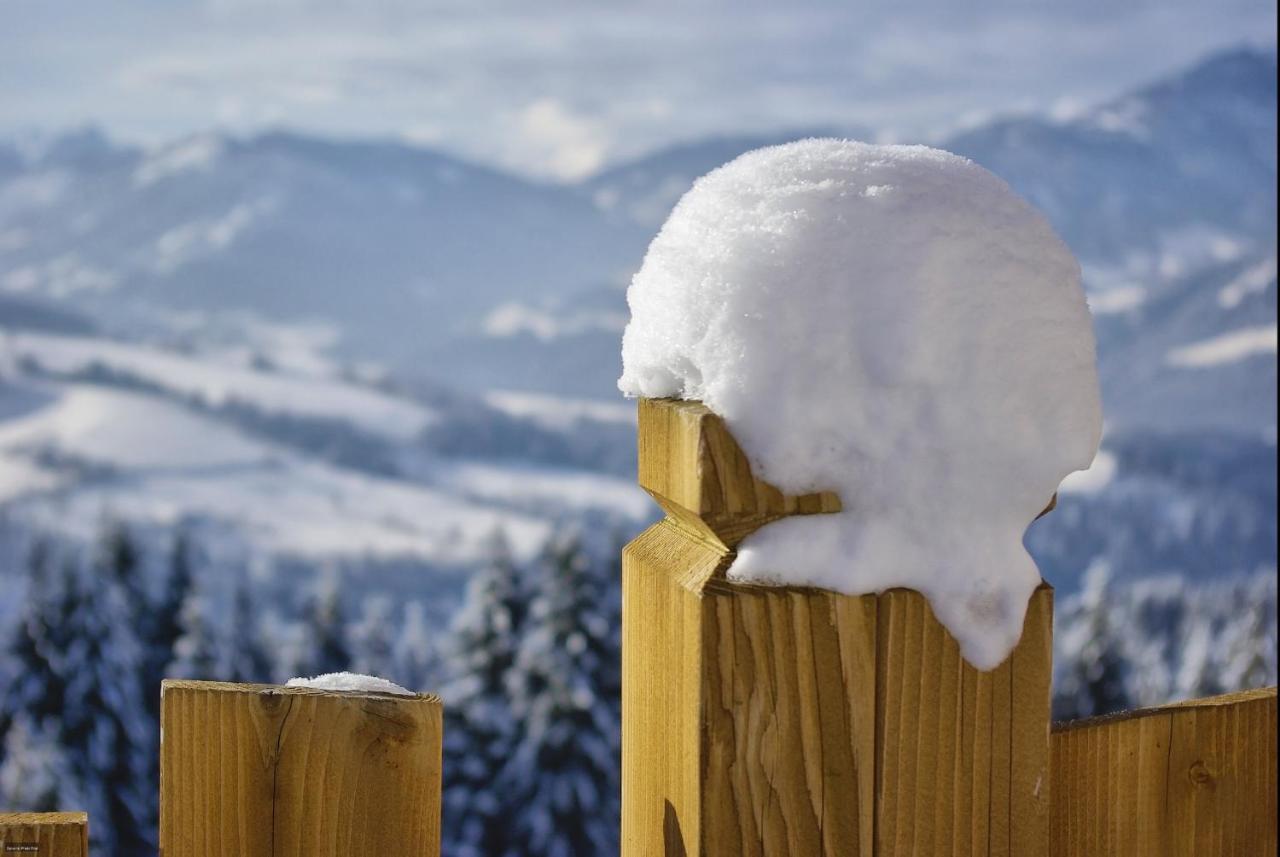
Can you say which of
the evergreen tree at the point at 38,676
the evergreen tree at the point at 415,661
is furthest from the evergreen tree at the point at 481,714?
the evergreen tree at the point at 38,676

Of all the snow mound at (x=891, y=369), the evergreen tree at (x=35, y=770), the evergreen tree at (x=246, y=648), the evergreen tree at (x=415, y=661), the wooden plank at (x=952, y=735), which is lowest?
the evergreen tree at (x=35, y=770)

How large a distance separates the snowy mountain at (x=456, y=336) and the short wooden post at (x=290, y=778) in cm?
1394

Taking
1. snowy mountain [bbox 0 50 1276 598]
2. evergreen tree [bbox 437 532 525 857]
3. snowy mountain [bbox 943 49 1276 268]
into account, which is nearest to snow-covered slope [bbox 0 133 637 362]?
snowy mountain [bbox 0 50 1276 598]

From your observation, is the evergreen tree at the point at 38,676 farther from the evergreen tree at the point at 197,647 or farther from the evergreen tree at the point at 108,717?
the evergreen tree at the point at 197,647

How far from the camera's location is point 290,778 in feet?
2.56

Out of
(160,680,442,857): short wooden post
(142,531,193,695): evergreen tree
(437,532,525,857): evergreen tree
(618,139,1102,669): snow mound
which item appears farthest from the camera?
(142,531,193,695): evergreen tree

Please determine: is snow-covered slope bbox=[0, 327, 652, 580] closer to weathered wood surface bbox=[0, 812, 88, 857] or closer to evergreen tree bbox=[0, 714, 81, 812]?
evergreen tree bbox=[0, 714, 81, 812]

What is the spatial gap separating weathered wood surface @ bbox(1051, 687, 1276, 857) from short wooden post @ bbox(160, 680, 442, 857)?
42 cm

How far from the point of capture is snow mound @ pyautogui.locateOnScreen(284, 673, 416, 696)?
0.82 m

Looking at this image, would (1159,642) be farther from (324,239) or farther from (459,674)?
(324,239)

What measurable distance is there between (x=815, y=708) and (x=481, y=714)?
30.7 feet

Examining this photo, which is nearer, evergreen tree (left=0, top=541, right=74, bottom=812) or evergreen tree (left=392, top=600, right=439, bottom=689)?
evergreen tree (left=0, top=541, right=74, bottom=812)

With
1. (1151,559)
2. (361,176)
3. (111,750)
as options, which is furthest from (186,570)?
(361,176)

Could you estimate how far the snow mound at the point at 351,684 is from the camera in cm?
82
